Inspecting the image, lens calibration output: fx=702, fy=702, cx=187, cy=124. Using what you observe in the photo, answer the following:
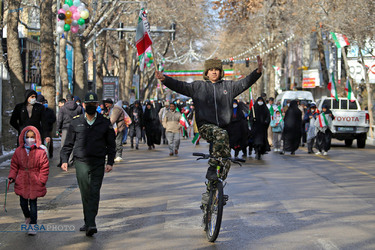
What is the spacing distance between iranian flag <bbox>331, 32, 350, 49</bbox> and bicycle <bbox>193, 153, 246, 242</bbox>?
2769cm

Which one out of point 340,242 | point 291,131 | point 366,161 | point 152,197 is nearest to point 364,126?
point 291,131

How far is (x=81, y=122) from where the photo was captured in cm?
803

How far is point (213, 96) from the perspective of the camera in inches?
311

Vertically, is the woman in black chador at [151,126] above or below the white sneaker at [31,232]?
above

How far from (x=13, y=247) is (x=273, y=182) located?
701 centimetres

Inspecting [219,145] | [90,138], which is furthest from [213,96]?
[90,138]

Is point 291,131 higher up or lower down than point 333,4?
lower down

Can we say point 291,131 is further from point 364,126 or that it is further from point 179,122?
point 364,126

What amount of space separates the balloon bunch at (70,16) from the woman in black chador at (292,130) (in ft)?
29.4

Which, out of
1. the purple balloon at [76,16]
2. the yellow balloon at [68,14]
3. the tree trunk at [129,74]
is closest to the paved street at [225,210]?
the yellow balloon at [68,14]

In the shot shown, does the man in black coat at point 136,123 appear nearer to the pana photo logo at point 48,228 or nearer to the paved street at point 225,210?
the paved street at point 225,210

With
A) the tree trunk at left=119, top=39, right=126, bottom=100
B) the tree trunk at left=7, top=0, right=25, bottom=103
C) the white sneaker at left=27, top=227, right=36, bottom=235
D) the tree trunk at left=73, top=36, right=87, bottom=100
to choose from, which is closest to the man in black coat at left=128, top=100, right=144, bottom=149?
the tree trunk at left=7, top=0, right=25, bottom=103

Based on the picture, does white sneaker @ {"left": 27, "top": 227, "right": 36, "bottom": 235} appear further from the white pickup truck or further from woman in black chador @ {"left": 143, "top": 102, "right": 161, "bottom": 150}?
the white pickup truck

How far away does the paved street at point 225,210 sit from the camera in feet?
24.6
